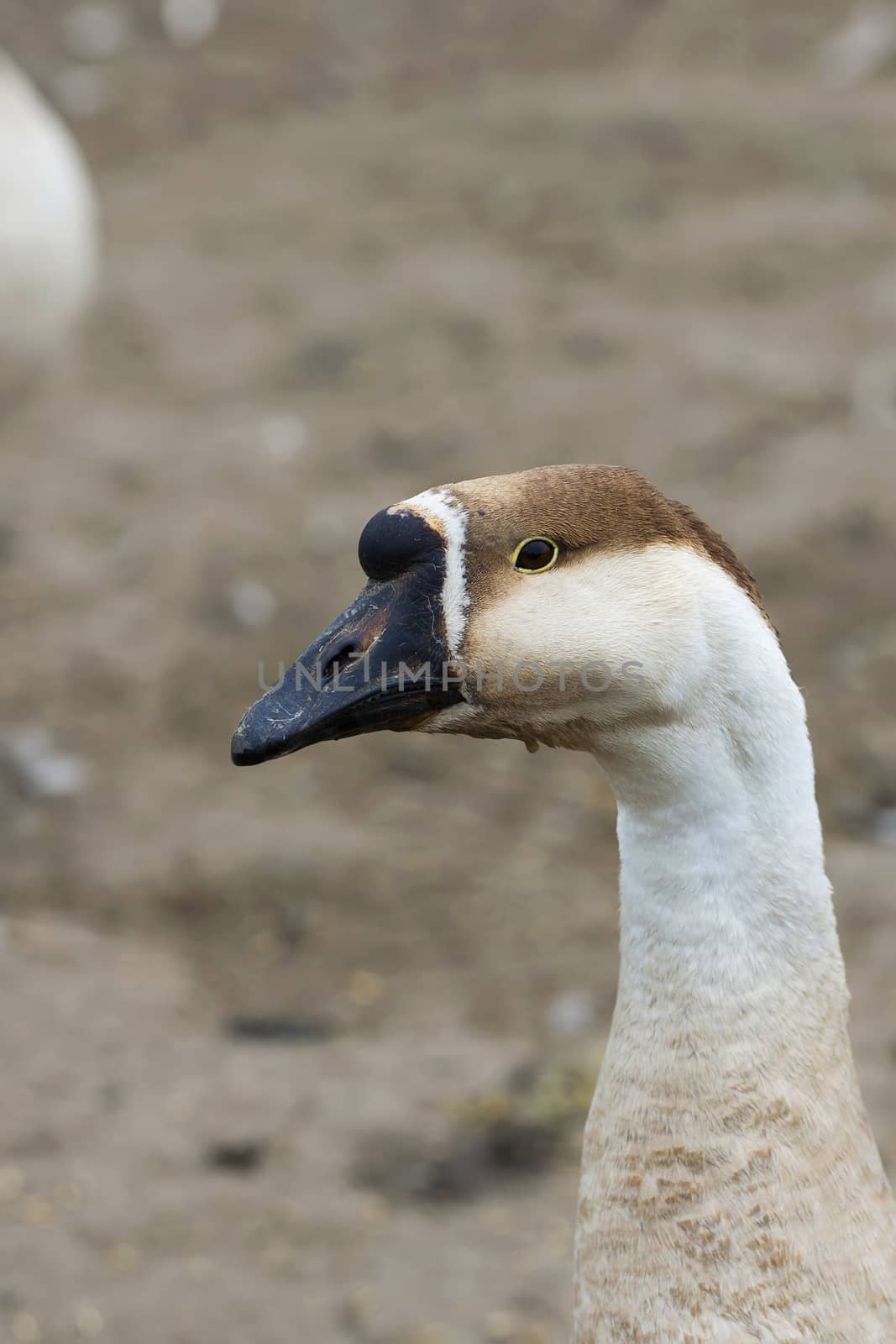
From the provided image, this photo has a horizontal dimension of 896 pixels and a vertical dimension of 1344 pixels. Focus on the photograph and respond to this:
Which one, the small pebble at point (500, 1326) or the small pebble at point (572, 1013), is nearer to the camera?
the small pebble at point (500, 1326)

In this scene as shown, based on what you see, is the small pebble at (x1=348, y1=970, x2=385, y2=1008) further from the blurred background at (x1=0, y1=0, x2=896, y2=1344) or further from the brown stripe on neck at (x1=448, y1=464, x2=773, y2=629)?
the brown stripe on neck at (x1=448, y1=464, x2=773, y2=629)

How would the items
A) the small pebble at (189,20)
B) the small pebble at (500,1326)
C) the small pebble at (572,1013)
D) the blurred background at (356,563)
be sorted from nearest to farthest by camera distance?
the small pebble at (500,1326)
the blurred background at (356,563)
the small pebble at (572,1013)
the small pebble at (189,20)

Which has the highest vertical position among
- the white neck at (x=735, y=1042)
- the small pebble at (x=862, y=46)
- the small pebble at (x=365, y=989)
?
the small pebble at (x=862, y=46)

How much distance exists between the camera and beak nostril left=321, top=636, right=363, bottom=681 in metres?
1.80

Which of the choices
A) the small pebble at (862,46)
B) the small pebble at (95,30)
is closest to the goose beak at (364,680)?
the small pebble at (862,46)

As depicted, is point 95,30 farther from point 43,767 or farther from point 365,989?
point 365,989

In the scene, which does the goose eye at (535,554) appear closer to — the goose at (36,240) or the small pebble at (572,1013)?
the small pebble at (572,1013)

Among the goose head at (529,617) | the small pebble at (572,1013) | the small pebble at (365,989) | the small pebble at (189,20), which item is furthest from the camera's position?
the small pebble at (189,20)

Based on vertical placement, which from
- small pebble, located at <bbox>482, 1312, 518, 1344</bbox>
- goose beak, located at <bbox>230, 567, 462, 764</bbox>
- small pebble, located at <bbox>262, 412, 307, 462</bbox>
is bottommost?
small pebble, located at <bbox>482, 1312, 518, 1344</bbox>

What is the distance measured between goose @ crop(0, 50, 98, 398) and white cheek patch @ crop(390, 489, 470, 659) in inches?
159

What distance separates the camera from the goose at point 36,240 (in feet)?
17.6

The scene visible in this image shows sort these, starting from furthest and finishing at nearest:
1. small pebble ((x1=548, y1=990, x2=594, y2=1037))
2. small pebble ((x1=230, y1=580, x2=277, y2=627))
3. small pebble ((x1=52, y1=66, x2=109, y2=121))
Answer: small pebble ((x1=52, y1=66, x2=109, y2=121)) → small pebble ((x1=230, y1=580, x2=277, y2=627)) → small pebble ((x1=548, y1=990, x2=594, y2=1037))

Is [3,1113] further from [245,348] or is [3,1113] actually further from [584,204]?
[584,204]

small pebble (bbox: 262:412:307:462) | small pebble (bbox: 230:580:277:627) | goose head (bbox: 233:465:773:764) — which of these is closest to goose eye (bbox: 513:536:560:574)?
goose head (bbox: 233:465:773:764)
